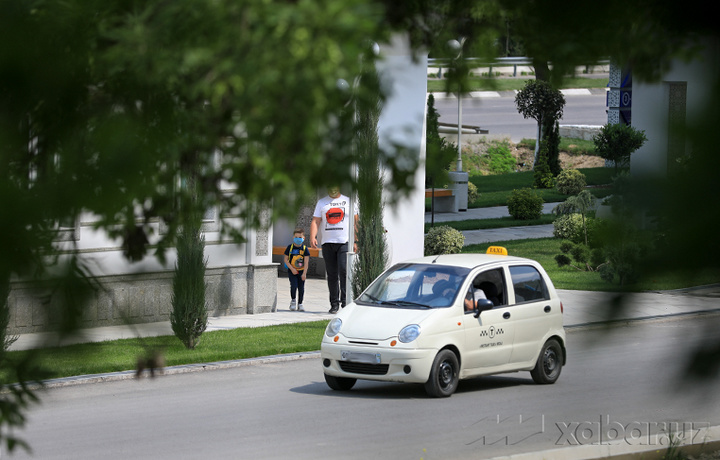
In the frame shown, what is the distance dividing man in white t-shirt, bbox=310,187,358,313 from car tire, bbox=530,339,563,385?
17.7ft

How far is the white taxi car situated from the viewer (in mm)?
11133

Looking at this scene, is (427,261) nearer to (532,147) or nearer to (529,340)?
(529,340)

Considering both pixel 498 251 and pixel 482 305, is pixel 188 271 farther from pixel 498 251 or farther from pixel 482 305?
pixel 498 251

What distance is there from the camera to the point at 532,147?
4866 centimetres

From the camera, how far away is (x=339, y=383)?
1177cm

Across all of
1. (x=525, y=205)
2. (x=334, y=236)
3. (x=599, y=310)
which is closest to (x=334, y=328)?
(x=334, y=236)

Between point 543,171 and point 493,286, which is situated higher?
point 543,171

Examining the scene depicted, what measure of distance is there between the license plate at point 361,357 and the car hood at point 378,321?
200 millimetres

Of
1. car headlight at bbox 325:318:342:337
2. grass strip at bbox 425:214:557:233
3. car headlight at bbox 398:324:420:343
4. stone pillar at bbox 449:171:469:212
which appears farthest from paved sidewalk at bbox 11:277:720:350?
stone pillar at bbox 449:171:469:212

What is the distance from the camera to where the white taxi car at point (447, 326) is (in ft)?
36.5

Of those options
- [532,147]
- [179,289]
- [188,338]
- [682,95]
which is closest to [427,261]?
[188,338]

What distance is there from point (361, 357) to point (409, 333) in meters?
0.66

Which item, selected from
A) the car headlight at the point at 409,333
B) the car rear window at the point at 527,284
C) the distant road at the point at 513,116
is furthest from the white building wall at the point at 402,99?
the distant road at the point at 513,116

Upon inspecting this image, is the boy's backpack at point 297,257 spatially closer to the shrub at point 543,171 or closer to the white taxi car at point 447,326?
the white taxi car at point 447,326
